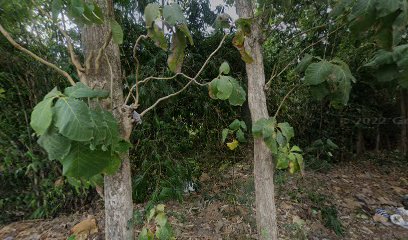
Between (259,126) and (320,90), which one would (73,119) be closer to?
(259,126)

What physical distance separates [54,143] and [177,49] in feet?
2.29

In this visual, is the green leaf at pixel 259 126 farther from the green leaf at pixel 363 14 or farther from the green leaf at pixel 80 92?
the green leaf at pixel 80 92

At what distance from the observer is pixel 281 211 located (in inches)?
110

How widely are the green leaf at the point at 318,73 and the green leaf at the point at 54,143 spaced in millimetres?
1409

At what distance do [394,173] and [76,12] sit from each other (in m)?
5.21

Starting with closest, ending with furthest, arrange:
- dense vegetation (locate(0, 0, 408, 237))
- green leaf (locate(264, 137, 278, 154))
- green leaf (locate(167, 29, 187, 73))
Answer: green leaf (locate(167, 29, 187, 73))
green leaf (locate(264, 137, 278, 154))
dense vegetation (locate(0, 0, 408, 237))

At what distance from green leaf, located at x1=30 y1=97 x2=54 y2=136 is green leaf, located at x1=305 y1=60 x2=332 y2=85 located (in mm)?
1432

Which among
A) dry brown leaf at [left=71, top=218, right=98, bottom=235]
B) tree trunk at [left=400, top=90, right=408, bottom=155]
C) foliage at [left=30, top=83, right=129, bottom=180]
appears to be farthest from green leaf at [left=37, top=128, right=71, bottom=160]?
tree trunk at [left=400, top=90, right=408, bottom=155]

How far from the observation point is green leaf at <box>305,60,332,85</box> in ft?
5.41

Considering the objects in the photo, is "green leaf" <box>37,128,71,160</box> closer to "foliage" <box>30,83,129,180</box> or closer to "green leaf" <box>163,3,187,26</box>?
"foliage" <box>30,83,129,180</box>

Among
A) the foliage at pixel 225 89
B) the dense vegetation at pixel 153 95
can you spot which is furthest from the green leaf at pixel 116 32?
the dense vegetation at pixel 153 95

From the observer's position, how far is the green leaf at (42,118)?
795 mm

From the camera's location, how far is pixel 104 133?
89 centimetres

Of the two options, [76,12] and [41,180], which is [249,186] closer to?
[41,180]
